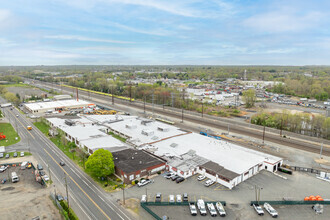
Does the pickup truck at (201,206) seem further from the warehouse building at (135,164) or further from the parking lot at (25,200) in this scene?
the parking lot at (25,200)

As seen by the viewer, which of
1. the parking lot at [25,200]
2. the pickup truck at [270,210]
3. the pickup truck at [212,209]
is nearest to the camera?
the pickup truck at [270,210]

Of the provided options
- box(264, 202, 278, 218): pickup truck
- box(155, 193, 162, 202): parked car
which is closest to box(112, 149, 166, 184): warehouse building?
box(155, 193, 162, 202): parked car

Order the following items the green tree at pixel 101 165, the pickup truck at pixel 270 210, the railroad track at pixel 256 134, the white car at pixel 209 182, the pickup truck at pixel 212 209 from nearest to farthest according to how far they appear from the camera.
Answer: the pickup truck at pixel 270 210 → the pickup truck at pixel 212 209 → the white car at pixel 209 182 → the green tree at pixel 101 165 → the railroad track at pixel 256 134

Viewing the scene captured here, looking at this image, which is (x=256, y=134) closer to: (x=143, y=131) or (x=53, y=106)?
(x=143, y=131)

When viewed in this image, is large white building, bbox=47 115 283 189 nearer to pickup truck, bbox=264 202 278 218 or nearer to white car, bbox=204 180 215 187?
white car, bbox=204 180 215 187

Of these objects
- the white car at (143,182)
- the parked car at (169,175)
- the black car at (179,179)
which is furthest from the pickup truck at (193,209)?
the white car at (143,182)

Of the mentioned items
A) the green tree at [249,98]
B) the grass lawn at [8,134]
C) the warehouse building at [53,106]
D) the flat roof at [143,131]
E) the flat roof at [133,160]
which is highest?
the green tree at [249,98]

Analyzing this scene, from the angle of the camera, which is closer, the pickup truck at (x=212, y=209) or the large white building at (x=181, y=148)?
the pickup truck at (x=212, y=209)

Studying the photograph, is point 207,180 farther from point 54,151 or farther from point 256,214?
point 54,151
